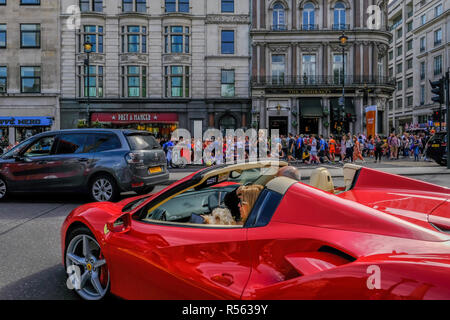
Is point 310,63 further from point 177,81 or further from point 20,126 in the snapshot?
point 20,126

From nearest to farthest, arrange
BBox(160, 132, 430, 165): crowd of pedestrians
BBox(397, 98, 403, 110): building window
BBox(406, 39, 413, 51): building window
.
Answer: BBox(160, 132, 430, 165): crowd of pedestrians, BBox(406, 39, 413, 51): building window, BBox(397, 98, 403, 110): building window

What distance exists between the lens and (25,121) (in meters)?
31.9

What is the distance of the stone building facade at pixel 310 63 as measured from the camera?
3250 centimetres

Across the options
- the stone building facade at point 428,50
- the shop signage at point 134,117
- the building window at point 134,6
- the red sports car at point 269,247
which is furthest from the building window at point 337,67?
the red sports car at point 269,247

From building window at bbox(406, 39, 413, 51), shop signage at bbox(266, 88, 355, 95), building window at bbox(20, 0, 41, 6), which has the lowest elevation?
shop signage at bbox(266, 88, 355, 95)

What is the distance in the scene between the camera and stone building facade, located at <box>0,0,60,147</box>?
31891mm

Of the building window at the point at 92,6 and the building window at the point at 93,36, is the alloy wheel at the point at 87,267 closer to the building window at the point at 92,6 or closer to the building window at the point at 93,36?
the building window at the point at 93,36

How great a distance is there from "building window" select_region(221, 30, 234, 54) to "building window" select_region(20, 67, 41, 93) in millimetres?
15965

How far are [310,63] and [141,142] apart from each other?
27257mm

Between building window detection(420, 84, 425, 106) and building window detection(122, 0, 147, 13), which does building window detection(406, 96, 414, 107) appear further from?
building window detection(122, 0, 147, 13)

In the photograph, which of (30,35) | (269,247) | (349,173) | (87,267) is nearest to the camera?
(269,247)

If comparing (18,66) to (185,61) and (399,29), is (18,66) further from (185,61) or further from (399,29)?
(399,29)

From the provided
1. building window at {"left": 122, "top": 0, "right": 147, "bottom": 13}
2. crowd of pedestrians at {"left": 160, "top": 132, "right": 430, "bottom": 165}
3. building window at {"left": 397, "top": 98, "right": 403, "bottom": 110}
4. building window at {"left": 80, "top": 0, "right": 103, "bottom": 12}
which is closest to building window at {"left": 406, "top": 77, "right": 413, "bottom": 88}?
building window at {"left": 397, "top": 98, "right": 403, "bottom": 110}

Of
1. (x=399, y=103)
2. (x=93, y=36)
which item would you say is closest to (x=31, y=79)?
(x=93, y=36)
